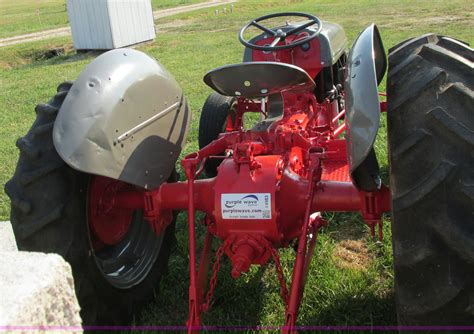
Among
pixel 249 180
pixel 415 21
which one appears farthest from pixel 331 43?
pixel 415 21

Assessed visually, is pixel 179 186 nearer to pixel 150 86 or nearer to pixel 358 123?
pixel 150 86

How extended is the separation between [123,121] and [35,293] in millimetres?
1301

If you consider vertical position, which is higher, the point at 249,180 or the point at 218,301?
the point at 249,180

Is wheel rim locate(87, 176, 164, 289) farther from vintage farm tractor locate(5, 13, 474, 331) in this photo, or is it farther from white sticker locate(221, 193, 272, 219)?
white sticker locate(221, 193, 272, 219)

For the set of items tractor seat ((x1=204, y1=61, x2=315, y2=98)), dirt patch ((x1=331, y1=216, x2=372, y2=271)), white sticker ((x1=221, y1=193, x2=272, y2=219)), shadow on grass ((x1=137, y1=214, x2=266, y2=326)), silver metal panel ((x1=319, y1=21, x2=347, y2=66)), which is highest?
tractor seat ((x1=204, y1=61, x2=315, y2=98))

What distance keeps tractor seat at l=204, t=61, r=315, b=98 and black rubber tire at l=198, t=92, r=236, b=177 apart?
1.63 m

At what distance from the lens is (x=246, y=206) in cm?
247

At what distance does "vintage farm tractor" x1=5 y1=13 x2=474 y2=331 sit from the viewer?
6.23 ft

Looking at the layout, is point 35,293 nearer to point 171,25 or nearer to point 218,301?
point 218,301

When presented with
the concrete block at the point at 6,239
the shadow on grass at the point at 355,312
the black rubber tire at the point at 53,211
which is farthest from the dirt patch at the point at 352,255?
the concrete block at the point at 6,239

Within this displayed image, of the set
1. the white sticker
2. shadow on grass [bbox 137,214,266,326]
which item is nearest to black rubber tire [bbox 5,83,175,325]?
shadow on grass [bbox 137,214,266,326]

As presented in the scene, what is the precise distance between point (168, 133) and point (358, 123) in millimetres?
1200

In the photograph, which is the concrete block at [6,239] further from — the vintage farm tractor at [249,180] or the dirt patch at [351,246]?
the dirt patch at [351,246]

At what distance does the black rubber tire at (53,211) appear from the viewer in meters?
2.44
